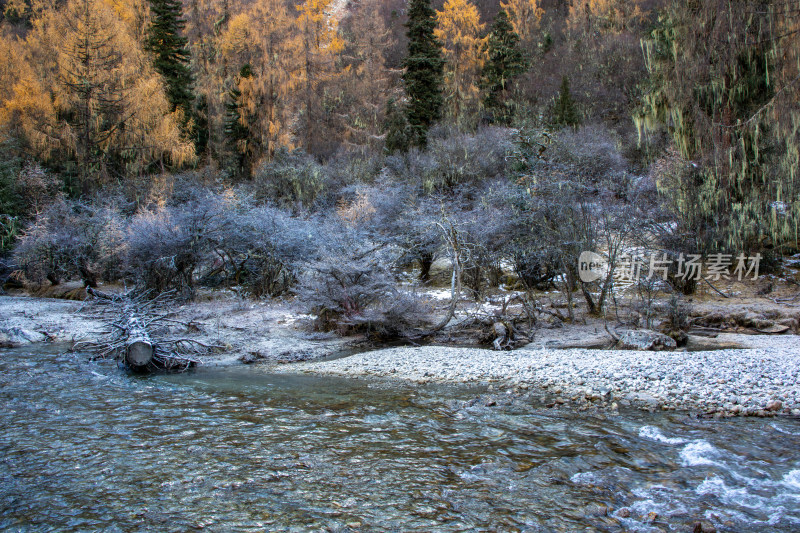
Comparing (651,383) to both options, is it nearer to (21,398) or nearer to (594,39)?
(21,398)

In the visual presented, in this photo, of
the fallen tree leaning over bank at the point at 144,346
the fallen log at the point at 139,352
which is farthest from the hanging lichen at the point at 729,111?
the fallen log at the point at 139,352

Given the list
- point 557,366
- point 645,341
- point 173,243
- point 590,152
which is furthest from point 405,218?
point 557,366

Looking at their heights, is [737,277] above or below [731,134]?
below

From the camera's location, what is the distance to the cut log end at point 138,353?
340 inches

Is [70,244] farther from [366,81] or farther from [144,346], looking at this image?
[366,81]

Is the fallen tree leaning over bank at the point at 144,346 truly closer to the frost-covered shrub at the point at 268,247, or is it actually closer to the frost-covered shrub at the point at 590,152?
the frost-covered shrub at the point at 268,247

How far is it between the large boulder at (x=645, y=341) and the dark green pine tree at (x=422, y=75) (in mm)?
20218

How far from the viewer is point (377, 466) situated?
15.5ft

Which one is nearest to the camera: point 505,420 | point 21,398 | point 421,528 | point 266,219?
point 421,528

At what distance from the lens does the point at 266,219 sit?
57.9 feet

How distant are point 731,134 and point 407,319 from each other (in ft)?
29.1

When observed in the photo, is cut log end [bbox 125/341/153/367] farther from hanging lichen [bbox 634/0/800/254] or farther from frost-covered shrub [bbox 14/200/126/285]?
hanging lichen [bbox 634/0/800/254]

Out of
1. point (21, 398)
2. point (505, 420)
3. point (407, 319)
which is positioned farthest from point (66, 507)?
point (407, 319)

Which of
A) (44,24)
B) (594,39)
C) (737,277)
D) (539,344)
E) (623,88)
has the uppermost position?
(594,39)
